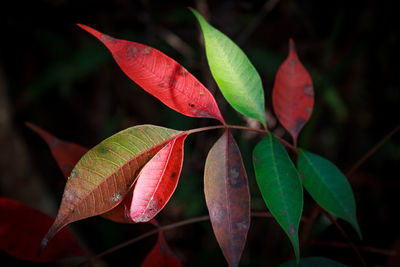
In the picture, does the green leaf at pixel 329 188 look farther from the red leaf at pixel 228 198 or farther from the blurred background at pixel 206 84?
the blurred background at pixel 206 84

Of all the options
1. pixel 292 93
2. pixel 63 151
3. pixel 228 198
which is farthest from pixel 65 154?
pixel 292 93

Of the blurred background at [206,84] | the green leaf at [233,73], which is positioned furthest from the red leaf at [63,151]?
the blurred background at [206,84]

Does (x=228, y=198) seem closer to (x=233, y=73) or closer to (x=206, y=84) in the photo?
(x=233, y=73)

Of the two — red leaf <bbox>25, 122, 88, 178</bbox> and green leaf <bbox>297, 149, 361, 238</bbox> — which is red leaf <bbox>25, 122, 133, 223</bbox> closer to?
red leaf <bbox>25, 122, 88, 178</bbox>

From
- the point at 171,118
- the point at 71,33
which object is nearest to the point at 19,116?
the point at 71,33

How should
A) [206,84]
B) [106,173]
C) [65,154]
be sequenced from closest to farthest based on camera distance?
[106,173] → [65,154] → [206,84]

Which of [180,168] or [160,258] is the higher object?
[180,168]

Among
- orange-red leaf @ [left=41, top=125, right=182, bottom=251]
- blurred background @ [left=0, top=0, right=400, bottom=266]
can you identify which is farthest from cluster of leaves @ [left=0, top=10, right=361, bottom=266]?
blurred background @ [left=0, top=0, right=400, bottom=266]
